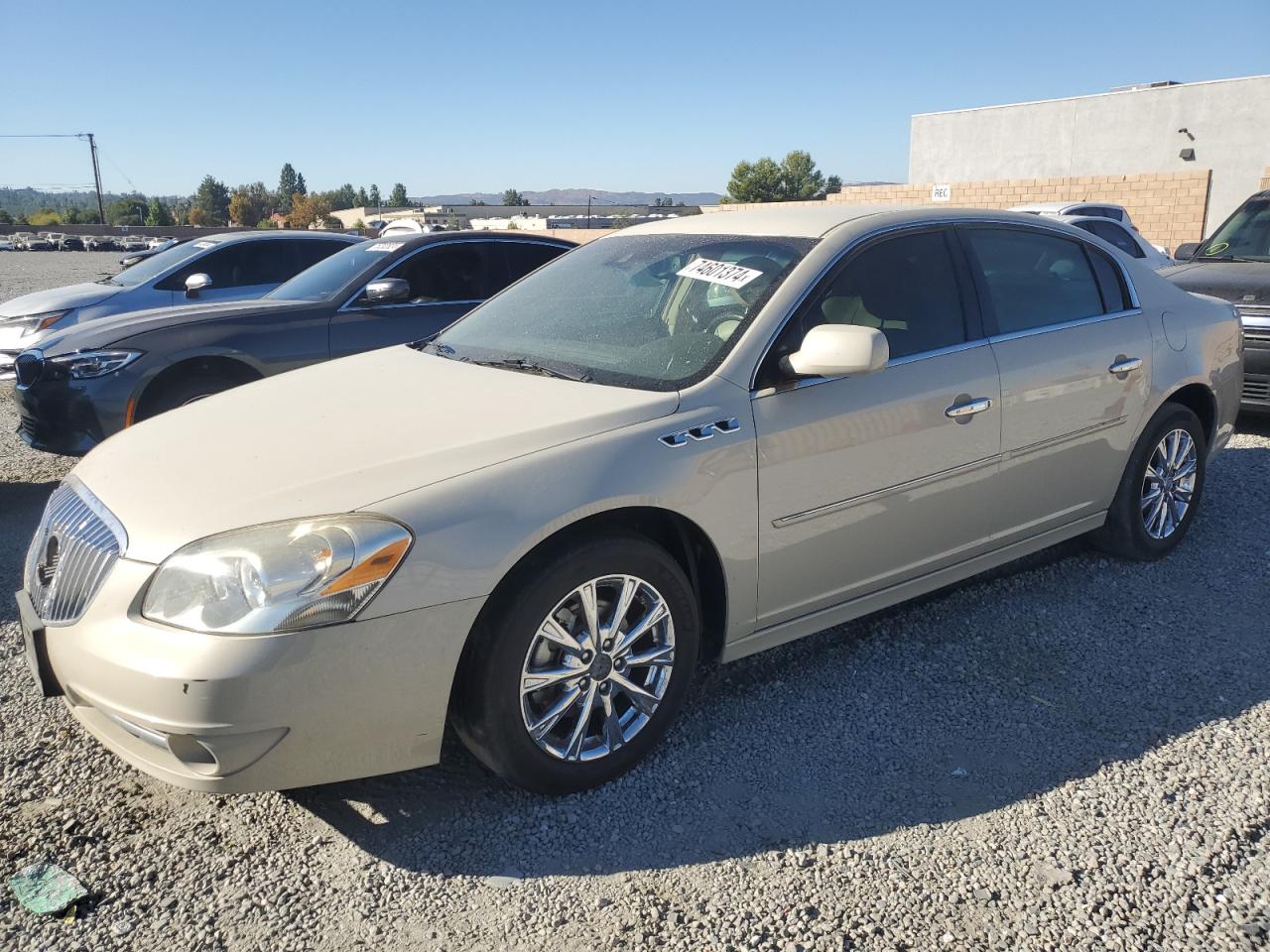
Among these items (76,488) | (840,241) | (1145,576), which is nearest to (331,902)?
(76,488)

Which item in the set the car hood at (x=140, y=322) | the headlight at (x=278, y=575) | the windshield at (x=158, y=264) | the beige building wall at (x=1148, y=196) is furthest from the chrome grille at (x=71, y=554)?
the beige building wall at (x=1148, y=196)

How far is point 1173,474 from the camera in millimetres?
4801

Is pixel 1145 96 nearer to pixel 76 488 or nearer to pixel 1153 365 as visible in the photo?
pixel 1153 365

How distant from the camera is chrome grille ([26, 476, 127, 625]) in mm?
2682

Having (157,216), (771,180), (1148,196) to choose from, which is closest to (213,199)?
(157,216)

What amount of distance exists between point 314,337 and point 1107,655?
4857mm

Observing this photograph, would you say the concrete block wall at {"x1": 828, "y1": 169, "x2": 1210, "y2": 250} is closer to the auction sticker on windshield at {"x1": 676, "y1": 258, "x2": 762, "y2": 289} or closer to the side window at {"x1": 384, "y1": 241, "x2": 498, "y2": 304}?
the side window at {"x1": 384, "y1": 241, "x2": 498, "y2": 304}

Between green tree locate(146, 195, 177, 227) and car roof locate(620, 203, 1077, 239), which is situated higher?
green tree locate(146, 195, 177, 227)

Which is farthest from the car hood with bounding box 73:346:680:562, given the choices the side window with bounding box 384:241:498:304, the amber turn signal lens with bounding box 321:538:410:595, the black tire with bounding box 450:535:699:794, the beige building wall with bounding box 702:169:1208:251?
the beige building wall with bounding box 702:169:1208:251

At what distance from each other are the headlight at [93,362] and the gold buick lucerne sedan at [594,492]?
253cm

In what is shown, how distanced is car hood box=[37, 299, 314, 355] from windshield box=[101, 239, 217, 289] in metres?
3.42

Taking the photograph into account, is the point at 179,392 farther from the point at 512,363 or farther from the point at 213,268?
the point at 213,268

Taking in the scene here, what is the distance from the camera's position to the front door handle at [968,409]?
3680 millimetres

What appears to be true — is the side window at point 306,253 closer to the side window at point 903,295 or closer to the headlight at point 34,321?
the headlight at point 34,321
